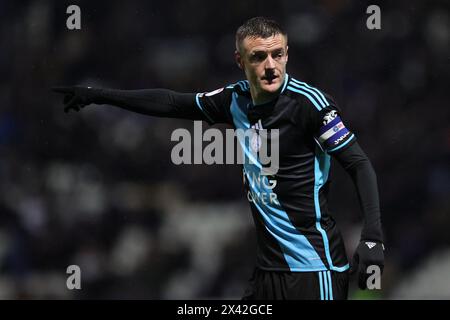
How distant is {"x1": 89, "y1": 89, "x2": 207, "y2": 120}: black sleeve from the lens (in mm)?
4344

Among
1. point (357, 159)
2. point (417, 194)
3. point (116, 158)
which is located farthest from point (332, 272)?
point (116, 158)

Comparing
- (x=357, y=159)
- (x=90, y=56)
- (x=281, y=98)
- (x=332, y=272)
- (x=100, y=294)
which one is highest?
(x=90, y=56)

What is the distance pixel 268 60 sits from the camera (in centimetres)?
395

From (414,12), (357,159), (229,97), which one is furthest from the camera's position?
(414,12)

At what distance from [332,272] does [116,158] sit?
3.92 m

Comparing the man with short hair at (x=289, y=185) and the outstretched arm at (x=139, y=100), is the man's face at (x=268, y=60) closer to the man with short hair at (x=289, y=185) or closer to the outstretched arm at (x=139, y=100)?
the man with short hair at (x=289, y=185)

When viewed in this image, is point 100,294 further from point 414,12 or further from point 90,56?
point 414,12

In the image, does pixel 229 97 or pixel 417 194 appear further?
pixel 417 194

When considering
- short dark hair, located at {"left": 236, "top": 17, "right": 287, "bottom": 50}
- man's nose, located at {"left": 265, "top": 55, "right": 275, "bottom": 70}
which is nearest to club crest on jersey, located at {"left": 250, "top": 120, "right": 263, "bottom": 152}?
man's nose, located at {"left": 265, "top": 55, "right": 275, "bottom": 70}

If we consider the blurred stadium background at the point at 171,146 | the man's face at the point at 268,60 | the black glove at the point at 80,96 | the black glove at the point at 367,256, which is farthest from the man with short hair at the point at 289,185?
the blurred stadium background at the point at 171,146

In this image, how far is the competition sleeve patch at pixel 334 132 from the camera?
3.81 m

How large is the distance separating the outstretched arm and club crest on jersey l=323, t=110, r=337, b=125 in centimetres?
73

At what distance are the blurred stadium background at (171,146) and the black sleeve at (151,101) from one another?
2.91m

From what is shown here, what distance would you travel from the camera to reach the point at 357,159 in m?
3.80
